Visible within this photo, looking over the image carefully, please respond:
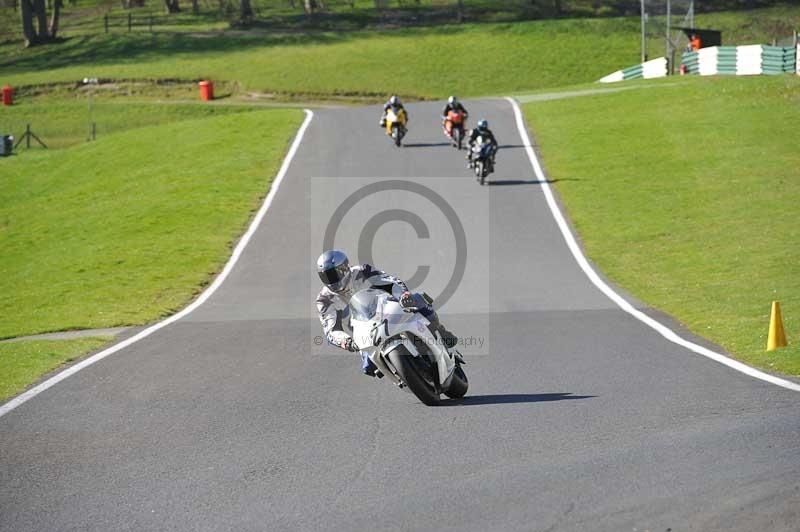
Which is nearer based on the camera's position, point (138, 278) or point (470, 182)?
point (138, 278)

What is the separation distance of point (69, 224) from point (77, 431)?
2239cm

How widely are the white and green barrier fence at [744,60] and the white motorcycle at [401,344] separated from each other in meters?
37.4

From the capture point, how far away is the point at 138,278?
930 inches

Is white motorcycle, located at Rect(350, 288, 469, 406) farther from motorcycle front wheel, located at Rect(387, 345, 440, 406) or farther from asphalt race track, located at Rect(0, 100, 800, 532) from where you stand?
asphalt race track, located at Rect(0, 100, 800, 532)

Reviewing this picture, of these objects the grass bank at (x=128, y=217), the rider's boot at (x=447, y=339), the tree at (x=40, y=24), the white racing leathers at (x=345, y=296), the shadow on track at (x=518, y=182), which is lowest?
the grass bank at (x=128, y=217)

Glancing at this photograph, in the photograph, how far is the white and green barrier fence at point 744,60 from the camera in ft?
148

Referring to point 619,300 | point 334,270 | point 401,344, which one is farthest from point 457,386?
point 619,300

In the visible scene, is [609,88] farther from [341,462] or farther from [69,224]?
[341,462]

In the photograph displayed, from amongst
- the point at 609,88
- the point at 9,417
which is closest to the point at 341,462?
the point at 9,417

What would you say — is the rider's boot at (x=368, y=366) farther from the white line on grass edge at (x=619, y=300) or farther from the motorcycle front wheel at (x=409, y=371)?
the white line on grass edge at (x=619, y=300)

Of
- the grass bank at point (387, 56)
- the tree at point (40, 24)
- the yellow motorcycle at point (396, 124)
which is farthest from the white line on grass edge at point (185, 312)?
the tree at point (40, 24)

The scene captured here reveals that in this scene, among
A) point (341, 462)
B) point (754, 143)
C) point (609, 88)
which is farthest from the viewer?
point (609, 88)

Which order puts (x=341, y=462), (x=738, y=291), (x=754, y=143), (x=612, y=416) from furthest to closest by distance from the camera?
(x=754, y=143) → (x=738, y=291) → (x=612, y=416) → (x=341, y=462)

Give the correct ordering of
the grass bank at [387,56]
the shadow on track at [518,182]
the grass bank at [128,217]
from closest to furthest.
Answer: the grass bank at [128,217]
the shadow on track at [518,182]
the grass bank at [387,56]
